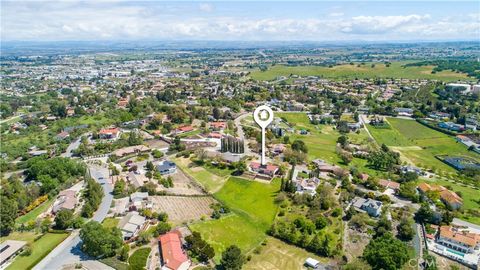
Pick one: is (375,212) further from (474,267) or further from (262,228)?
(262,228)

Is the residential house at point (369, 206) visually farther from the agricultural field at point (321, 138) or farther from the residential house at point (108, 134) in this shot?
the residential house at point (108, 134)

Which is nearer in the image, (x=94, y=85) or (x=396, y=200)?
(x=396, y=200)

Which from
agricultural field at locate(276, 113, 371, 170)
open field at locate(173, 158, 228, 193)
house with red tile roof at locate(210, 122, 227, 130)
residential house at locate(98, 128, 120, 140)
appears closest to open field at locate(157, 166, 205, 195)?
open field at locate(173, 158, 228, 193)

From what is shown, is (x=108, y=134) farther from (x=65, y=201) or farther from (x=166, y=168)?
(x=65, y=201)

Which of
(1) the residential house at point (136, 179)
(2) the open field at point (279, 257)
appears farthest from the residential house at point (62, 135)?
(2) the open field at point (279, 257)

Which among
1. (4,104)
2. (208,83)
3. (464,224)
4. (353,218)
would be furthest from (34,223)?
(208,83)

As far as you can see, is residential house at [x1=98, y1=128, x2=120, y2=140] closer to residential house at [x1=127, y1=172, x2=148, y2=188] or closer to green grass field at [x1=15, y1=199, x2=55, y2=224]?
residential house at [x1=127, y1=172, x2=148, y2=188]

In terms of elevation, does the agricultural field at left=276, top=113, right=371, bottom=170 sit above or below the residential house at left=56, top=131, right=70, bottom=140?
below
